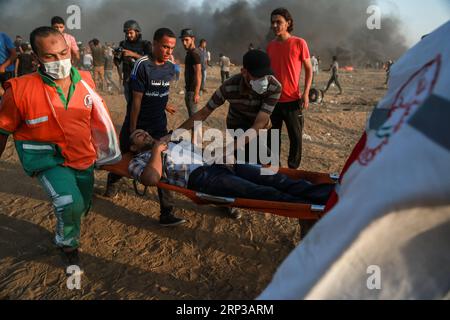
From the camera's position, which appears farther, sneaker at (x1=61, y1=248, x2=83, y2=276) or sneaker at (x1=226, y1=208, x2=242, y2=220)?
sneaker at (x1=226, y1=208, x2=242, y2=220)

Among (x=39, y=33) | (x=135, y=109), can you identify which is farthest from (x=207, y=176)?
(x=39, y=33)

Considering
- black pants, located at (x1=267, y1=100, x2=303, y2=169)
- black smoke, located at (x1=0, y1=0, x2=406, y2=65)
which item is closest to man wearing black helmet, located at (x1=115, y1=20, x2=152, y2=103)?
black pants, located at (x1=267, y1=100, x2=303, y2=169)

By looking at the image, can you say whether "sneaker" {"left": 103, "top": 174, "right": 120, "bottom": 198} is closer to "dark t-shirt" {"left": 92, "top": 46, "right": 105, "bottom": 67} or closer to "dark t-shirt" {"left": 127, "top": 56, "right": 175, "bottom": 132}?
"dark t-shirt" {"left": 127, "top": 56, "right": 175, "bottom": 132}

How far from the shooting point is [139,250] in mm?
3314

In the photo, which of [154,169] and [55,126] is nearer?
[55,126]

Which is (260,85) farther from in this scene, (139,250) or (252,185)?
(139,250)

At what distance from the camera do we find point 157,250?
10.8 feet

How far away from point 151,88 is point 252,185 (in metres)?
1.46

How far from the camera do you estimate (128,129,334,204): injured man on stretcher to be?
280cm

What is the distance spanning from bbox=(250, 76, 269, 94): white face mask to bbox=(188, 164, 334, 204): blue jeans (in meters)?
0.72

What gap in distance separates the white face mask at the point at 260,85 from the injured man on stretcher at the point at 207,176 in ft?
2.36
